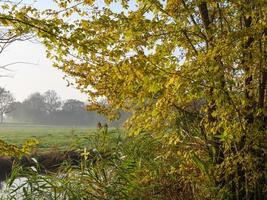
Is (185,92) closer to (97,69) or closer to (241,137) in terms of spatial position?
(241,137)

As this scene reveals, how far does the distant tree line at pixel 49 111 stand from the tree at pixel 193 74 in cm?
6720

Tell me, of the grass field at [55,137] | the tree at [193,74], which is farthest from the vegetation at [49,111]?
the tree at [193,74]

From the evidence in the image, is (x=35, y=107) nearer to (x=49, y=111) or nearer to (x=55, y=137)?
(x=49, y=111)

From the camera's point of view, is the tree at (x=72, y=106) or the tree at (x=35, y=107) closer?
the tree at (x=72, y=106)

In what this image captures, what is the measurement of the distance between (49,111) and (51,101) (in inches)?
137

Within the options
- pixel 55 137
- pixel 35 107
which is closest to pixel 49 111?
pixel 35 107

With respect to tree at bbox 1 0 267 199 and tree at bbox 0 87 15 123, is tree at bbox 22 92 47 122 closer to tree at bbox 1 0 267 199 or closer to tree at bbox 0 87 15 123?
tree at bbox 0 87 15 123

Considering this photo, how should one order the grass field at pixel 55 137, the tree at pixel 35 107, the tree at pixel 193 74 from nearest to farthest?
the tree at pixel 193 74, the grass field at pixel 55 137, the tree at pixel 35 107

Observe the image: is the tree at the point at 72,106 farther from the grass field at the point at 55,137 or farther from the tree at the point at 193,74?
the tree at the point at 193,74

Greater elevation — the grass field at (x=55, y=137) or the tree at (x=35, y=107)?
the tree at (x=35, y=107)

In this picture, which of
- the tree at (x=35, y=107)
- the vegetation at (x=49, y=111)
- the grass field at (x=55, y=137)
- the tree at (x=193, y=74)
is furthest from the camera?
the tree at (x=35, y=107)

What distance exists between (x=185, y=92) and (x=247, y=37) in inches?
40.6

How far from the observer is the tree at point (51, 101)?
272ft

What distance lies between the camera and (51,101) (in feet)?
280
